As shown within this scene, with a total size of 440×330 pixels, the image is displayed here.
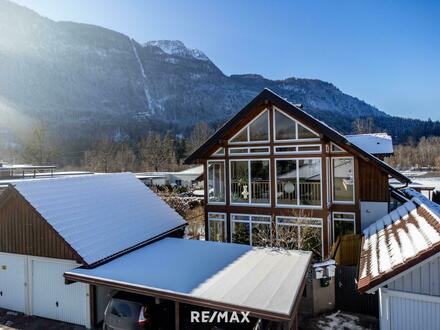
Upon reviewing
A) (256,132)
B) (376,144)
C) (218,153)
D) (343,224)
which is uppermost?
(256,132)

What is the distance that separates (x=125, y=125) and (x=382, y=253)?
10536cm

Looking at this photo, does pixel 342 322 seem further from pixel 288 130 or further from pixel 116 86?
pixel 116 86

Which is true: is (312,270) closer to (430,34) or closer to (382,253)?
(382,253)

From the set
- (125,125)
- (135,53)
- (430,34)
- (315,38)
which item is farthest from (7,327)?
(135,53)

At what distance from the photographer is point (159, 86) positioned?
170m

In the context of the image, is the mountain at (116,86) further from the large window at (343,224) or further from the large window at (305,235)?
the large window at (305,235)

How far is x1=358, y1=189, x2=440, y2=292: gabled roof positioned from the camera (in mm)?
6680

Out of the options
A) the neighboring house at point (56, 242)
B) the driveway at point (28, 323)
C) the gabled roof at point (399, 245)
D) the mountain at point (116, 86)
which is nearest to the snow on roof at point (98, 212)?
the neighboring house at point (56, 242)

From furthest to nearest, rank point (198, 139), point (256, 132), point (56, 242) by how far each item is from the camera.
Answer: point (198, 139)
point (256, 132)
point (56, 242)

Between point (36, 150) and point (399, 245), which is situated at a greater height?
point (36, 150)

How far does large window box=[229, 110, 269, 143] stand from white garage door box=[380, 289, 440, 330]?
826 centimetres

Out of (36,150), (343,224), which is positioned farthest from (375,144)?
(36,150)

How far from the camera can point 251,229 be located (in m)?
14.6

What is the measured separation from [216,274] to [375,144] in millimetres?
12321
